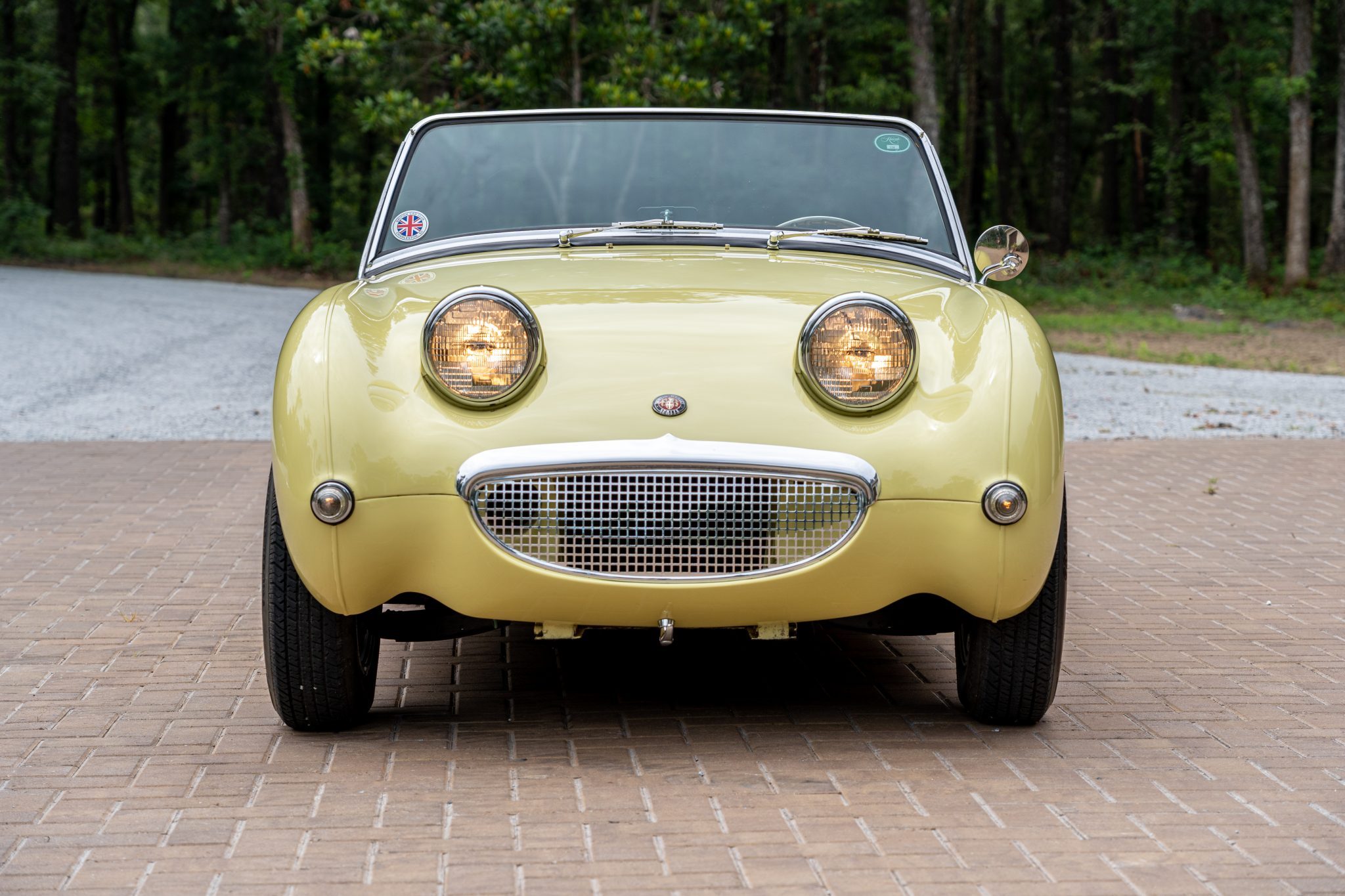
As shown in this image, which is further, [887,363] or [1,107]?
[1,107]

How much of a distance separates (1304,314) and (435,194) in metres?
21.1

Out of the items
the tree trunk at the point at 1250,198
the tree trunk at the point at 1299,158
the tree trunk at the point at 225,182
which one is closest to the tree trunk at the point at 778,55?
the tree trunk at the point at 1250,198

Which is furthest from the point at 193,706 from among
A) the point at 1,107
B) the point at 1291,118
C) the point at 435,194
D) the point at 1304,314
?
the point at 1,107

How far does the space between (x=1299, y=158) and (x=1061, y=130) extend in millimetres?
7328

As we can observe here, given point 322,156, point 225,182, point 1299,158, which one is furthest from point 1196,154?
point 225,182

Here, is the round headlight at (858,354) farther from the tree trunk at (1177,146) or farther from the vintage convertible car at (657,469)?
the tree trunk at (1177,146)

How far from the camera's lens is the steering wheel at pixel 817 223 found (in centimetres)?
437

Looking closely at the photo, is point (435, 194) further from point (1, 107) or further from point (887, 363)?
point (1, 107)

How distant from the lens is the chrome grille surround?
3229 mm

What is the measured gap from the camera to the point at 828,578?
334 cm

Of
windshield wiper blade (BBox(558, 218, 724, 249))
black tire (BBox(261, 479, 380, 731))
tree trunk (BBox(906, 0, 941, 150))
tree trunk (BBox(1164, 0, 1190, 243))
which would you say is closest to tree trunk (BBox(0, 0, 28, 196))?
tree trunk (BBox(906, 0, 941, 150))

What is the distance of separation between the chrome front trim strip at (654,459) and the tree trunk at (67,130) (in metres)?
32.3

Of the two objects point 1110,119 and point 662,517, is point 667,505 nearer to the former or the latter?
point 662,517

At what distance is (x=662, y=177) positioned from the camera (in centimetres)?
454
